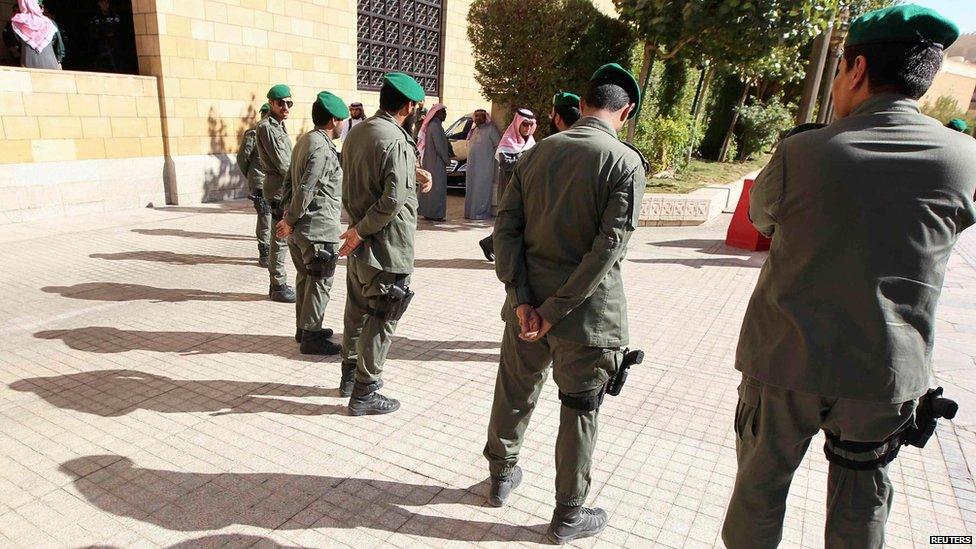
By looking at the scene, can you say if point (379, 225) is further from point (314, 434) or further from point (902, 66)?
point (902, 66)

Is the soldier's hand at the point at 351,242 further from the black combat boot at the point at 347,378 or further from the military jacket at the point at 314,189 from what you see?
the military jacket at the point at 314,189

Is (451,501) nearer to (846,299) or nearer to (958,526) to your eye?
(846,299)

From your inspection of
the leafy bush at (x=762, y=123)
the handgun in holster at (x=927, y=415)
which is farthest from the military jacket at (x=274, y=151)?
the leafy bush at (x=762, y=123)

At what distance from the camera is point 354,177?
11.5 ft

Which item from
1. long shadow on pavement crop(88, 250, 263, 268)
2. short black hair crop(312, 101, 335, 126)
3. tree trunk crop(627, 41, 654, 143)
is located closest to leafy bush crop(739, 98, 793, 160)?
tree trunk crop(627, 41, 654, 143)

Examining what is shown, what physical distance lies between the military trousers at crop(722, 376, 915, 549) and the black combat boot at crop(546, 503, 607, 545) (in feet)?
2.29

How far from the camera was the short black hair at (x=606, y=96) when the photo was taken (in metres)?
2.49

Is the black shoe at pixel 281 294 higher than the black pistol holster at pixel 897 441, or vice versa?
the black pistol holster at pixel 897 441

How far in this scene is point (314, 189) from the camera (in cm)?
426

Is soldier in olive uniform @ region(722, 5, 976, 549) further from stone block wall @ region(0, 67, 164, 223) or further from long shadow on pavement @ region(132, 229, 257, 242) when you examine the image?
stone block wall @ region(0, 67, 164, 223)

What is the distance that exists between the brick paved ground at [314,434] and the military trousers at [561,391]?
293 millimetres

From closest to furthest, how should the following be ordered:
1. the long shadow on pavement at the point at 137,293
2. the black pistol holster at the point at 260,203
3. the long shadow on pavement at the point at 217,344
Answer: the long shadow on pavement at the point at 217,344 < the long shadow on pavement at the point at 137,293 < the black pistol holster at the point at 260,203

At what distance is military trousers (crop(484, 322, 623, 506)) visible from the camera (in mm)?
2488

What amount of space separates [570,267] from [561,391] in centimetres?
52
